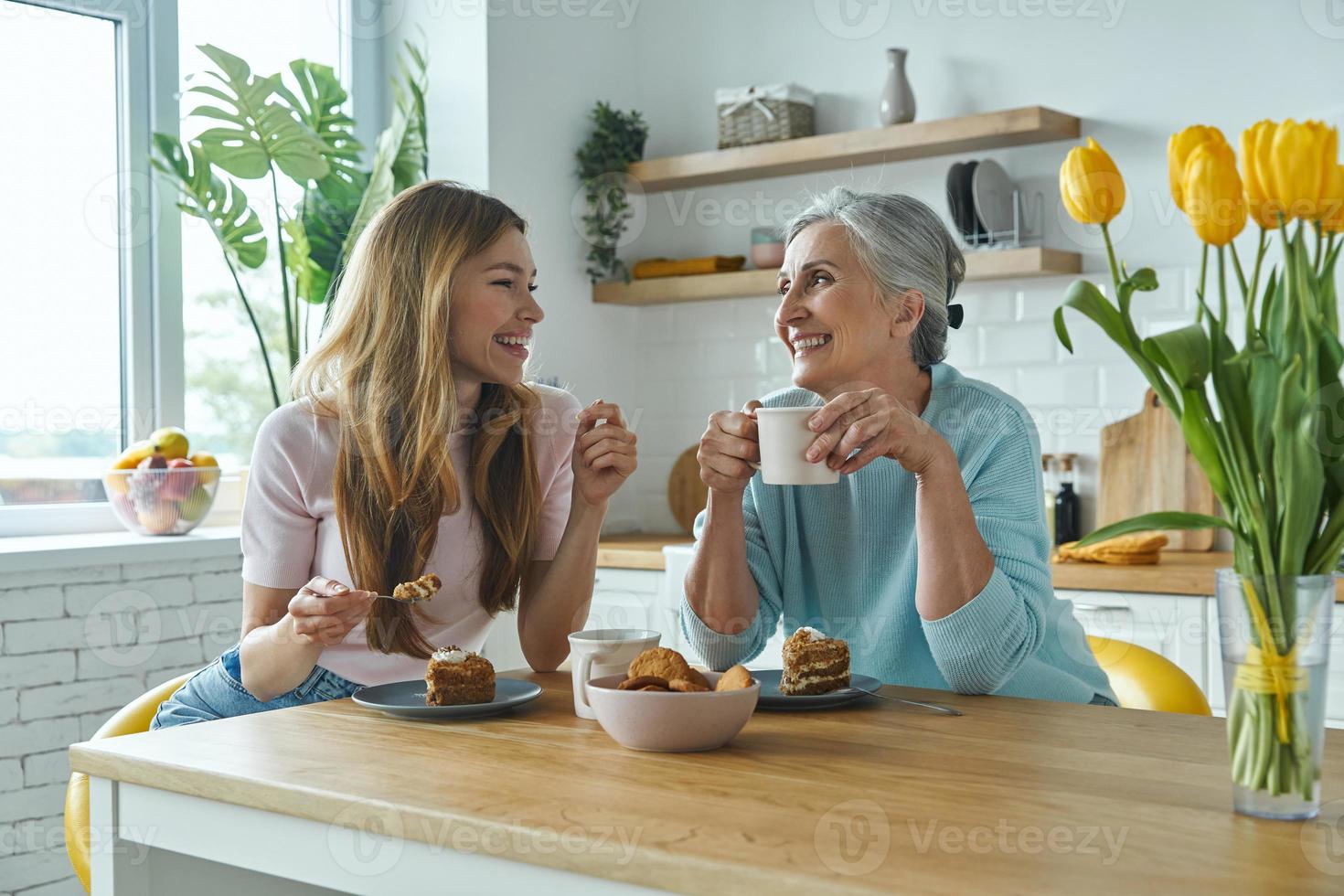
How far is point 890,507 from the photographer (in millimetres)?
1856

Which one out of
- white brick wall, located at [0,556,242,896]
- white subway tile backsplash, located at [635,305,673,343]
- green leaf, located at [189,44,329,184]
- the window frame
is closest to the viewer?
white brick wall, located at [0,556,242,896]

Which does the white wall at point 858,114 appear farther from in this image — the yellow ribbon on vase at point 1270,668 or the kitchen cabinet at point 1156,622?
the yellow ribbon on vase at point 1270,668

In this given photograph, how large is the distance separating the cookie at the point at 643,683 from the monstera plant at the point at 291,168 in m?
2.21

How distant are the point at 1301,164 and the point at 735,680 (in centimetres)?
68

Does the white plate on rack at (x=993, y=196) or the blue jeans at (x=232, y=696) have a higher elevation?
the white plate on rack at (x=993, y=196)

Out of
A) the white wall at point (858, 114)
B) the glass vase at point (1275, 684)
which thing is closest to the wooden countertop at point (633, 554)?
the white wall at point (858, 114)

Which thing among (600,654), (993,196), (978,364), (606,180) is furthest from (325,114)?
(600,654)

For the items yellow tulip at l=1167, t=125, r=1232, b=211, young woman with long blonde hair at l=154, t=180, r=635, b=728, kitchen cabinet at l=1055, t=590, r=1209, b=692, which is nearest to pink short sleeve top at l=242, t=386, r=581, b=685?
young woman with long blonde hair at l=154, t=180, r=635, b=728

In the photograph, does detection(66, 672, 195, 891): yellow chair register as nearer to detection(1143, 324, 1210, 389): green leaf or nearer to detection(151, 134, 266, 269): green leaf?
detection(1143, 324, 1210, 389): green leaf

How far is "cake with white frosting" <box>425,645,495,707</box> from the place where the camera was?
1440 millimetres

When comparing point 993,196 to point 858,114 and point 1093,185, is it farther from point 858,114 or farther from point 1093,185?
point 1093,185

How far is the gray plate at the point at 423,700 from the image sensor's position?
1399mm

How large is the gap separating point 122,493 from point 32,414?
1.12 ft

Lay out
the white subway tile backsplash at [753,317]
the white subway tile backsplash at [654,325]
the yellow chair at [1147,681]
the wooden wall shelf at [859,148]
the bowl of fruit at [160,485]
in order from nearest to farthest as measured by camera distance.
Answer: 1. the yellow chair at [1147,681]
2. the bowl of fruit at [160,485]
3. the wooden wall shelf at [859,148]
4. the white subway tile backsplash at [753,317]
5. the white subway tile backsplash at [654,325]
